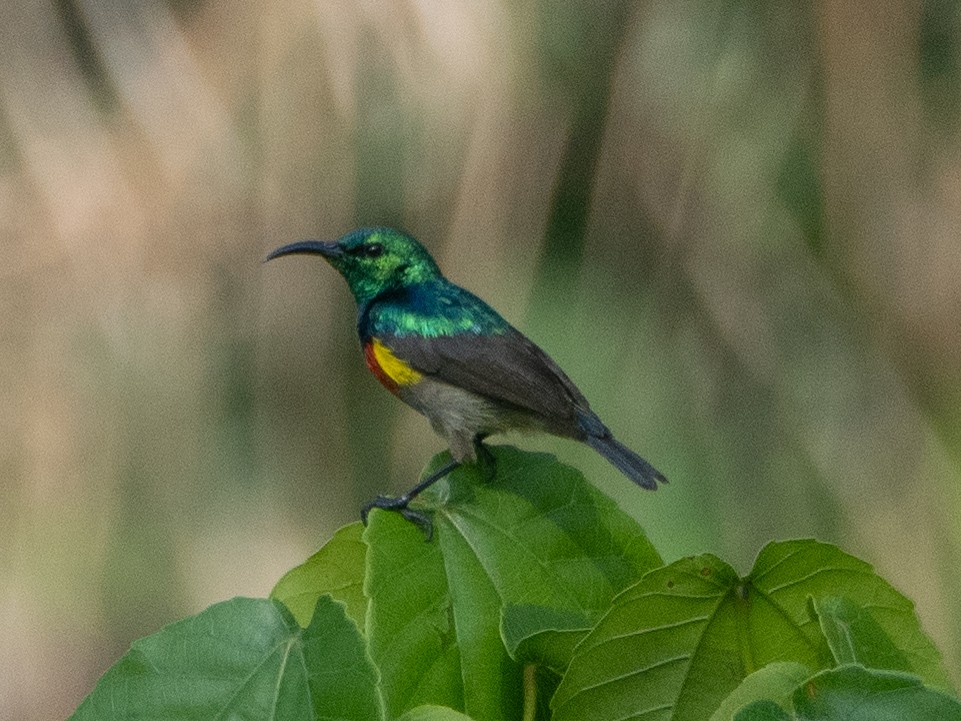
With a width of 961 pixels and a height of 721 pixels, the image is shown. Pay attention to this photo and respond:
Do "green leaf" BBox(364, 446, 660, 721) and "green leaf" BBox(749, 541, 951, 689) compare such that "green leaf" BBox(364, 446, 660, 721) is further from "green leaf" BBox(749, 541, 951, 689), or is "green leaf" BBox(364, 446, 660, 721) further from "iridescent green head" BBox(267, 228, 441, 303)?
"iridescent green head" BBox(267, 228, 441, 303)

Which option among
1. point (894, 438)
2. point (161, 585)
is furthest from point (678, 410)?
point (161, 585)

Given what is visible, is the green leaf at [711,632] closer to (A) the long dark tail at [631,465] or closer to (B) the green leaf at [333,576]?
(B) the green leaf at [333,576]

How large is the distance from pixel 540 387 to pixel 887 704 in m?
0.94

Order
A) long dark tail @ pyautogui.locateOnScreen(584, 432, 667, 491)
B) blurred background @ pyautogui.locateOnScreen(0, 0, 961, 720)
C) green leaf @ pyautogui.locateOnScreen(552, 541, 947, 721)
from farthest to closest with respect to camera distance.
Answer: blurred background @ pyautogui.locateOnScreen(0, 0, 961, 720), long dark tail @ pyautogui.locateOnScreen(584, 432, 667, 491), green leaf @ pyautogui.locateOnScreen(552, 541, 947, 721)

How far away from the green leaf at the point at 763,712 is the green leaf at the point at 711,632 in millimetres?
118

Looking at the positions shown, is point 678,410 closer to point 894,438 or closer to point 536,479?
point 894,438

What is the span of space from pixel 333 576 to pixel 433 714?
0.68 feet

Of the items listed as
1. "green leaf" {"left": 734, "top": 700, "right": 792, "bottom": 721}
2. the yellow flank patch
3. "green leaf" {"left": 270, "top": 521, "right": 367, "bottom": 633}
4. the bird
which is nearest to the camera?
"green leaf" {"left": 734, "top": 700, "right": 792, "bottom": 721}

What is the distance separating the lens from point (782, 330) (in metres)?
1.88

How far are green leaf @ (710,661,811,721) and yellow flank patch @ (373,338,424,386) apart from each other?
1.05 m

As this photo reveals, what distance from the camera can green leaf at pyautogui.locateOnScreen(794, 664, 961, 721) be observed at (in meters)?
0.62

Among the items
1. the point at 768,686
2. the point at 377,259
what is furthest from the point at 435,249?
the point at 768,686

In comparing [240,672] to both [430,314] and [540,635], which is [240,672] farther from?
[430,314]

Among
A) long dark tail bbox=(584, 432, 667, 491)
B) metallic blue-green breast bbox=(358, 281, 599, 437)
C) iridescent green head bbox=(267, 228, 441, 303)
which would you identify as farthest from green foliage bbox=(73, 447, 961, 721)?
iridescent green head bbox=(267, 228, 441, 303)
